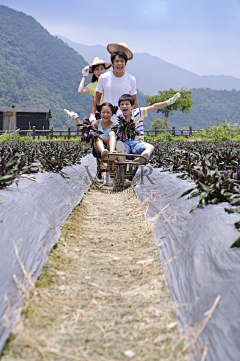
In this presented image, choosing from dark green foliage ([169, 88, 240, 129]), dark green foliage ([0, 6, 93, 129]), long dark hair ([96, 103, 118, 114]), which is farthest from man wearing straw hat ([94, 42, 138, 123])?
dark green foliage ([169, 88, 240, 129])

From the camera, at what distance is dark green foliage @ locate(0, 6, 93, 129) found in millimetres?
111812

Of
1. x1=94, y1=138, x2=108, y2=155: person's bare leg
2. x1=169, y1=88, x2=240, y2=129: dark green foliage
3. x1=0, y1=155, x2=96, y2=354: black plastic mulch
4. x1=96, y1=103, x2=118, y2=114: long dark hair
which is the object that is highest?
x1=169, y1=88, x2=240, y2=129: dark green foliage

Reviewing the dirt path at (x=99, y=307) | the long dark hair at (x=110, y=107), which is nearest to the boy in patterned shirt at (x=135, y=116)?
the long dark hair at (x=110, y=107)

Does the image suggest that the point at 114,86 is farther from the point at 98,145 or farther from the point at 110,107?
the point at 98,145

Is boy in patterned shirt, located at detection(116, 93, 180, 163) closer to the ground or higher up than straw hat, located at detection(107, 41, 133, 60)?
closer to the ground

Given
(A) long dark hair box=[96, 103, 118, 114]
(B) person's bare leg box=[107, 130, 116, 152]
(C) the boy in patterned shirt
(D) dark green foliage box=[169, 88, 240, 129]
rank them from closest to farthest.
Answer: (B) person's bare leg box=[107, 130, 116, 152] < (C) the boy in patterned shirt < (A) long dark hair box=[96, 103, 118, 114] < (D) dark green foliage box=[169, 88, 240, 129]

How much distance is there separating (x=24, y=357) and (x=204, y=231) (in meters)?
1.35

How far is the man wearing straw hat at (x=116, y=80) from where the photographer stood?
5723 millimetres

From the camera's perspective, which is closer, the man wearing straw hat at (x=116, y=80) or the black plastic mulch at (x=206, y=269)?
the black plastic mulch at (x=206, y=269)

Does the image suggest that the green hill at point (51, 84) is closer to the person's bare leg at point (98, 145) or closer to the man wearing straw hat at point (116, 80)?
the man wearing straw hat at point (116, 80)

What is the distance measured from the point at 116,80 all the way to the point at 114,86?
127mm

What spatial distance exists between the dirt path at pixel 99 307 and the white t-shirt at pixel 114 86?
11.7 ft

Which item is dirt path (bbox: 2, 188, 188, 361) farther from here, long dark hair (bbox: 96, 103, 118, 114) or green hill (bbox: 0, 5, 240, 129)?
green hill (bbox: 0, 5, 240, 129)

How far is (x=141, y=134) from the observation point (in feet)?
19.0
